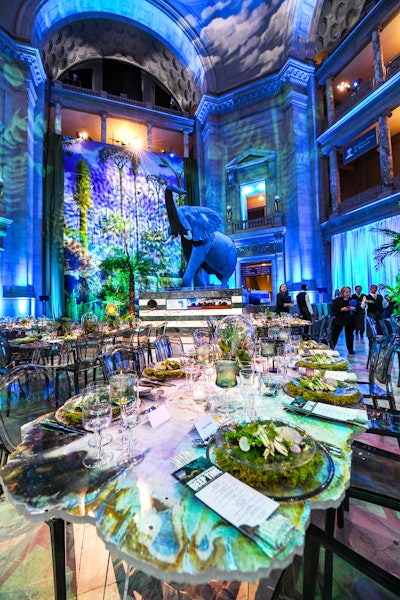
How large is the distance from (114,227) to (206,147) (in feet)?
23.8

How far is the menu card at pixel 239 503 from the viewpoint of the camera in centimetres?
64

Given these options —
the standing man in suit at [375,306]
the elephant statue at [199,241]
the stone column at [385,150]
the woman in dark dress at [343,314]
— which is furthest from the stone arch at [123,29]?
the woman in dark dress at [343,314]

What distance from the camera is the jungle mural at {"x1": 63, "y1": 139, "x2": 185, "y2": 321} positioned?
47.0ft

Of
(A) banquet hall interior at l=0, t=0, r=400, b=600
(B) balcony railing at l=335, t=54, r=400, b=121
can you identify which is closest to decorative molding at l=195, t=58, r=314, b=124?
(A) banquet hall interior at l=0, t=0, r=400, b=600

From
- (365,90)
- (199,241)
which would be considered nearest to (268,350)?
(199,241)

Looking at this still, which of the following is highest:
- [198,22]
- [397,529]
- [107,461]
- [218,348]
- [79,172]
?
[198,22]

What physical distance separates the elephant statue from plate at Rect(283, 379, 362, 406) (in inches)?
267

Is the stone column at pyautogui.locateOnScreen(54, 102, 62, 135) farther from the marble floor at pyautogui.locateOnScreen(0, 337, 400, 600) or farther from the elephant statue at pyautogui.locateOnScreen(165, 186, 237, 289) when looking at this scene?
the marble floor at pyautogui.locateOnScreen(0, 337, 400, 600)

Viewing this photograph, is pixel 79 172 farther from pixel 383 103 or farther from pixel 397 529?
pixel 397 529

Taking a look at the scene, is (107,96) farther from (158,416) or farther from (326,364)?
(158,416)

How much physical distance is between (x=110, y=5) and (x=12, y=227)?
14.0 m

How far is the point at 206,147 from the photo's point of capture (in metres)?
16.5

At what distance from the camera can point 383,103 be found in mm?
10633

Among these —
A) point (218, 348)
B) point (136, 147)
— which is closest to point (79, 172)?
point (136, 147)
